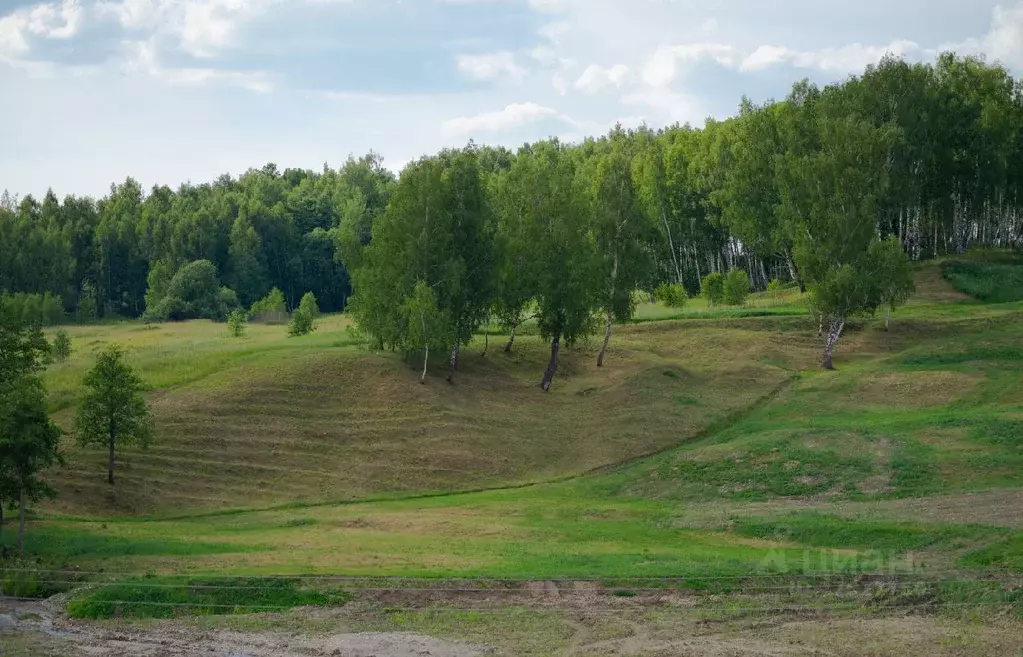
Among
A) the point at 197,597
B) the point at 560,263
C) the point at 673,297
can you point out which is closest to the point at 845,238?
the point at 560,263

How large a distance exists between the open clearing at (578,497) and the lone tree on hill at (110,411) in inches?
74.9

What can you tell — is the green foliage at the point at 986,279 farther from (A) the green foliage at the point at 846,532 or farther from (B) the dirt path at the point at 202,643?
(B) the dirt path at the point at 202,643

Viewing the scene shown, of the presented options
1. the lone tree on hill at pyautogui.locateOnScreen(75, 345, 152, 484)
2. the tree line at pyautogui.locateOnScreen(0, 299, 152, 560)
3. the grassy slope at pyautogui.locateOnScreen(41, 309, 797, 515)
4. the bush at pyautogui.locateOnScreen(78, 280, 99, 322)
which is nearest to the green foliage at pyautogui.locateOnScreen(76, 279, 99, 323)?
the bush at pyautogui.locateOnScreen(78, 280, 99, 322)

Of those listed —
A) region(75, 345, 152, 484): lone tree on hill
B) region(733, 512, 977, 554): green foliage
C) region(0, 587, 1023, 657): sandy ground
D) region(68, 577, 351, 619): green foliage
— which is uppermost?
region(75, 345, 152, 484): lone tree on hill

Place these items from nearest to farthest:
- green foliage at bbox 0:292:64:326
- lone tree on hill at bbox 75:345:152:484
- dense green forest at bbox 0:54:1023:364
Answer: lone tree on hill at bbox 75:345:152:484
dense green forest at bbox 0:54:1023:364
green foliage at bbox 0:292:64:326

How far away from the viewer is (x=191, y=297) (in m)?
129

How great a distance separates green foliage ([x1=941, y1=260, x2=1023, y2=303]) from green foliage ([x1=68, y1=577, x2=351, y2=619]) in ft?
251

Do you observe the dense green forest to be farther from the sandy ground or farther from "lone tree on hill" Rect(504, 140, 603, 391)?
the sandy ground

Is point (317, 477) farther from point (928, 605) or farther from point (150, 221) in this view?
point (150, 221)

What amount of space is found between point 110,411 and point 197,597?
844 inches

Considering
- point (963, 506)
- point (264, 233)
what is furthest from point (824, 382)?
point (264, 233)

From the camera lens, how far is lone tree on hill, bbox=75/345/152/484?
160 feet

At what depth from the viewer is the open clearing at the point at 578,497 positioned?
2806cm

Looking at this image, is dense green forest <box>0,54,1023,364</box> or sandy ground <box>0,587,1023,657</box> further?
dense green forest <box>0,54,1023,364</box>
